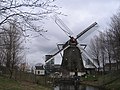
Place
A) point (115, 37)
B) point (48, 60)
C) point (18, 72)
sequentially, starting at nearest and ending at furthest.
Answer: point (18, 72), point (115, 37), point (48, 60)

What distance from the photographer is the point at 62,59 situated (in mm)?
85312

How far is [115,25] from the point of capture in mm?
48281

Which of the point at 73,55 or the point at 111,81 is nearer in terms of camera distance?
the point at 111,81

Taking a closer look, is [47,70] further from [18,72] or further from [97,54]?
[18,72]

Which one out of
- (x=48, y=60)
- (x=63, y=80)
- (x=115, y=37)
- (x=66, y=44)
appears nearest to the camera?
(x=115, y=37)

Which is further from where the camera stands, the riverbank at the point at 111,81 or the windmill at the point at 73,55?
the windmill at the point at 73,55

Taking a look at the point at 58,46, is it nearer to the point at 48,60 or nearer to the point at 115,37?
the point at 48,60

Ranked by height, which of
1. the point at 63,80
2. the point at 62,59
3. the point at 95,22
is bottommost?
the point at 63,80

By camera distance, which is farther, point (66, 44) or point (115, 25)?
point (66, 44)

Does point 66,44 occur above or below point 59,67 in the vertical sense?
above

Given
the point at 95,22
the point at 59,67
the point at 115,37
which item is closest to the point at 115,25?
the point at 115,37

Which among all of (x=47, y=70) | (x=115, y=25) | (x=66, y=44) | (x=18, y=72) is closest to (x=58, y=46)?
(x=66, y=44)

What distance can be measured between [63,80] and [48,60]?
46.3ft

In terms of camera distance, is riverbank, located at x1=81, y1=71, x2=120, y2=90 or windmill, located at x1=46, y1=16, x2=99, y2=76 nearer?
riverbank, located at x1=81, y1=71, x2=120, y2=90
